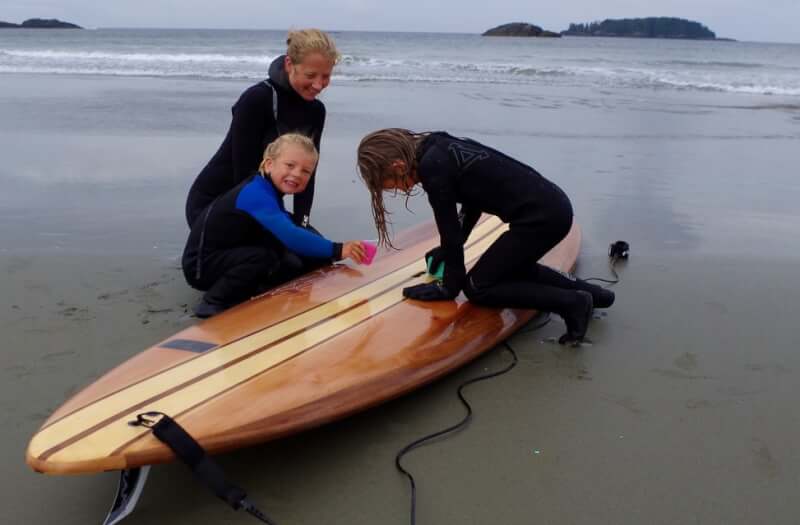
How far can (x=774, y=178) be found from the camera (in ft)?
22.9

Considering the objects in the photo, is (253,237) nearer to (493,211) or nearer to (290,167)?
(290,167)

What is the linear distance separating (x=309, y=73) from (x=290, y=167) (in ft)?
2.02

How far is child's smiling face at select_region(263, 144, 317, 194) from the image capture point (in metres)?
3.40

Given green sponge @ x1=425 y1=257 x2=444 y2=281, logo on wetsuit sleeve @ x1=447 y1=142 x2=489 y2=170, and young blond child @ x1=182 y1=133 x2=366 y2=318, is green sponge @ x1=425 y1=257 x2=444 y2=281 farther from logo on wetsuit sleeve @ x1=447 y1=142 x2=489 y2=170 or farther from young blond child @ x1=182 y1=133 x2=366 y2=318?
logo on wetsuit sleeve @ x1=447 y1=142 x2=489 y2=170

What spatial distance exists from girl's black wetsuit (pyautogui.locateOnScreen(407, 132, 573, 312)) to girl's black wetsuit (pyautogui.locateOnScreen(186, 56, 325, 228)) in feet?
3.39

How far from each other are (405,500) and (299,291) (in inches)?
56.0

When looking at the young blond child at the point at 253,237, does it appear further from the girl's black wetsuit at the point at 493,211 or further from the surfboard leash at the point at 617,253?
the surfboard leash at the point at 617,253

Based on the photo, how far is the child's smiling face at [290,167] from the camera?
3.40 metres

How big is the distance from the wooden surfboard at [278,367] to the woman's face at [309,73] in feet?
3.25

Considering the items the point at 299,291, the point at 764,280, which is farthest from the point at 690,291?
the point at 299,291

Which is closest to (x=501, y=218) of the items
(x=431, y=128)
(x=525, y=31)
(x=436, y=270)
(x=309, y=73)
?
(x=436, y=270)

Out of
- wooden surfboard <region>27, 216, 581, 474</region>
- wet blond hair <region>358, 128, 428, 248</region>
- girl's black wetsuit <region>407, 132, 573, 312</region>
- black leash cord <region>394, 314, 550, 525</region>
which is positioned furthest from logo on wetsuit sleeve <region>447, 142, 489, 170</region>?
black leash cord <region>394, 314, 550, 525</region>

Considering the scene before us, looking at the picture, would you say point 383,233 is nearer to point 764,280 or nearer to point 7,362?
point 7,362

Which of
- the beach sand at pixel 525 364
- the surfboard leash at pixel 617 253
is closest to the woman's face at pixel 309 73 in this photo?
the beach sand at pixel 525 364
